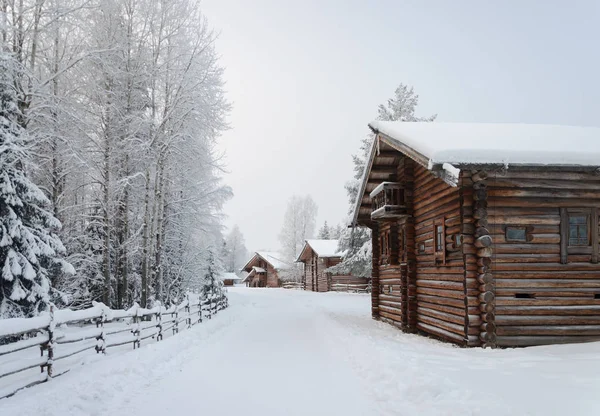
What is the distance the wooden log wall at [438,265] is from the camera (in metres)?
11.4

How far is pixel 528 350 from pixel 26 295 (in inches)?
516

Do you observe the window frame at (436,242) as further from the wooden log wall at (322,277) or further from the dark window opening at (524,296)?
the wooden log wall at (322,277)

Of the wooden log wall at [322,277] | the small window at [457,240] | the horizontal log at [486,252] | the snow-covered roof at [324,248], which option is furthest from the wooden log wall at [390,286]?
the wooden log wall at [322,277]

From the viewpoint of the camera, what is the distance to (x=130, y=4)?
18328 mm

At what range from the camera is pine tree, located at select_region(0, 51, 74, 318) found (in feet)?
36.8

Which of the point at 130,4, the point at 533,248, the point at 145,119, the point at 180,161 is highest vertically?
the point at 130,4

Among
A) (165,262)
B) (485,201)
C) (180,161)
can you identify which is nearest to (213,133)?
→ (180,161)

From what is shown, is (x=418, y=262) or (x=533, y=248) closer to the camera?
(x=533, y=248)

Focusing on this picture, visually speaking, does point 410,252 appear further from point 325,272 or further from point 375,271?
point 325,272

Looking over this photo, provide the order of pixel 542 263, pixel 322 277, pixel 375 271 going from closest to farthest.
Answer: pixel 542 263, pixel 375 271, pixel 322 277

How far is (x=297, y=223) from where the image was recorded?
71.2 meters

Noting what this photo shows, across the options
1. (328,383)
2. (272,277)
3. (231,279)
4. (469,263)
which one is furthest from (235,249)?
(328,383)

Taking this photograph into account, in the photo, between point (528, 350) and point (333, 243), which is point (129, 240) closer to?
point (528, 350)

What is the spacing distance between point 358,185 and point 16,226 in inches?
858
